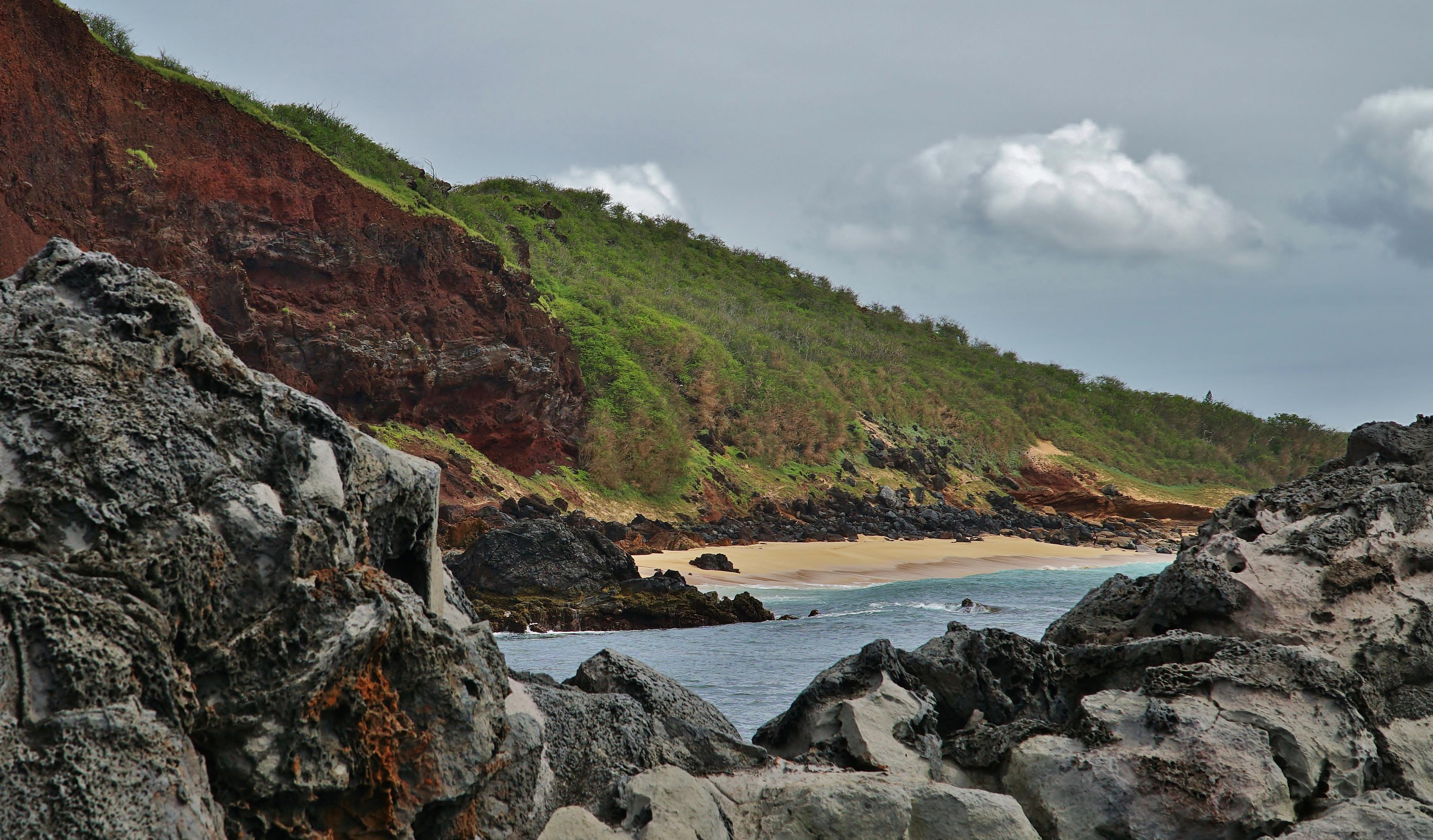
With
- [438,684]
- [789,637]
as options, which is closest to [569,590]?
[789,637]

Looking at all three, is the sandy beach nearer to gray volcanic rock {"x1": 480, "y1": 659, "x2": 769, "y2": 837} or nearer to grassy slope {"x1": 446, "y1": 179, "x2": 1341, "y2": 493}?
grassy slope {"x1": 446, "y1": 179, "x2": 1341, "y2": 493}

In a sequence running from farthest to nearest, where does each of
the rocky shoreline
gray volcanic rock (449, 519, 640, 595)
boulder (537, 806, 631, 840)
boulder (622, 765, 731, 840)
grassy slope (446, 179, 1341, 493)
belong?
grassy slope (446, 179, 1341, 493)
gray volcanic rock (449, 519, 640, 595)
boulder (622, 765, 731, 840)
boulder (537, 806, 631, 840)
the rocky shoreline

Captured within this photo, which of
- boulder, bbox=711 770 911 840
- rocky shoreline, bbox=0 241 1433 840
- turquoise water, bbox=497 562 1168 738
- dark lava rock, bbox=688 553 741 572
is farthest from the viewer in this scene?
dark lava rock, bbox=688 553 741 572

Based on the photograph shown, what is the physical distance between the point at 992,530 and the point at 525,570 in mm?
22377

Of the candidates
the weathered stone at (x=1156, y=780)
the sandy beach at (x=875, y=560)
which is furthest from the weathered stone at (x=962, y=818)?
the sandy beach at (x=875, y=560)

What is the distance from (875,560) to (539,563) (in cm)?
1245

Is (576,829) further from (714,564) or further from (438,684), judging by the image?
(714,564)

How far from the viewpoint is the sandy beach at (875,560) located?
20703 mm

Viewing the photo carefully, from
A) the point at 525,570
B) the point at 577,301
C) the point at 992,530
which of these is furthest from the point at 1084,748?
the point at 577,301

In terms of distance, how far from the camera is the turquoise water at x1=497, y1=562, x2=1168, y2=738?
10.5 m

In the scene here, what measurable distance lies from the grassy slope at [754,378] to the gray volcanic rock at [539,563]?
10493 millimetres

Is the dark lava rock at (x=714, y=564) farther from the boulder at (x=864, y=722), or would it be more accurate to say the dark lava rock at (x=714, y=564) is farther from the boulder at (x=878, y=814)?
the boulder at (x=878, y=814)

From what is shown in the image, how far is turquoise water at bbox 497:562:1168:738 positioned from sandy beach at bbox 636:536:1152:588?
919 mm

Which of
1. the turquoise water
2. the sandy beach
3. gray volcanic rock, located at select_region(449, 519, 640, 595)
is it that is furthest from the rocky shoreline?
the sandy beach
